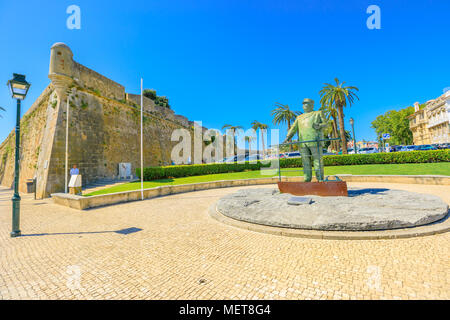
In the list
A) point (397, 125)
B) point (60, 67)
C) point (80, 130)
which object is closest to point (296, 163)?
point (80, 130)

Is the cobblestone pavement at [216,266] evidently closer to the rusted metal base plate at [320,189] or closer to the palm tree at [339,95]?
the rusted metal base plate at [320,189]

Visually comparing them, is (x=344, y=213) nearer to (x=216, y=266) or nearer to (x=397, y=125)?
(x=216, y=266)

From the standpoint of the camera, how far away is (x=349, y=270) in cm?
254

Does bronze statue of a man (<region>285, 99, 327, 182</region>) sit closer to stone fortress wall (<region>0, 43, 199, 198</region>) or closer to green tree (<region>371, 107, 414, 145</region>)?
stone fortress wall (<region>0, 43, 199, 198</region>)

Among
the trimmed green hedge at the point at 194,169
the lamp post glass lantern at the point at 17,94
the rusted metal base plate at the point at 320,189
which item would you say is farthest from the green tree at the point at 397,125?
the lamp post glass lantern at the point at 17,94

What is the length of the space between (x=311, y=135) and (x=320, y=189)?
72.9 inches

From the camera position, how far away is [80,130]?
541 inches

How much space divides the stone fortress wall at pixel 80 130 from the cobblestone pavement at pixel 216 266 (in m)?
10.2

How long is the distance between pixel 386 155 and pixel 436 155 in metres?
2.82

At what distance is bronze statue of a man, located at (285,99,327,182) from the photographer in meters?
6.65

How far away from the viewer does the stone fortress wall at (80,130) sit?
470 inches

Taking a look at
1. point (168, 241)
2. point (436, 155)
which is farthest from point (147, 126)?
point (436, 155)

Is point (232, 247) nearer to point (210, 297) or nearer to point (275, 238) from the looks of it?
point (275, 238)
